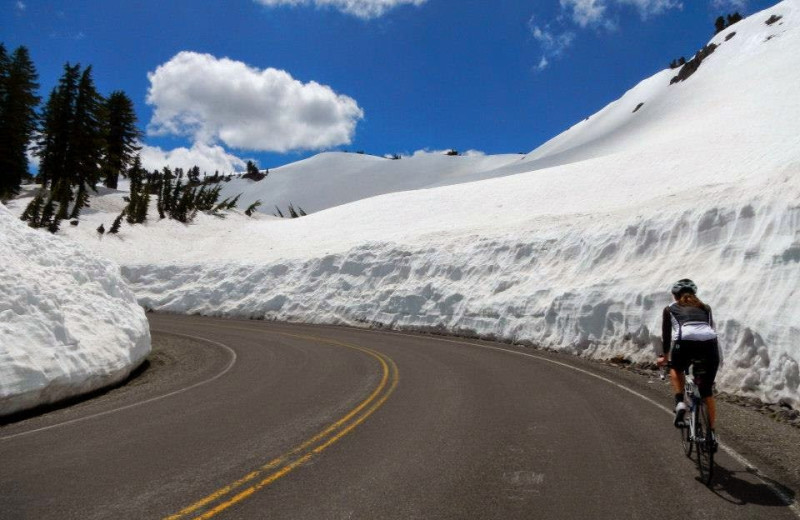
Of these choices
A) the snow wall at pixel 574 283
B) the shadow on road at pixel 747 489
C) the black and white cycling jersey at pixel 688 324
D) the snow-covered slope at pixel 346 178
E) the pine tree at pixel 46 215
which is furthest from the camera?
the snow-covered slope at pixel 346 178

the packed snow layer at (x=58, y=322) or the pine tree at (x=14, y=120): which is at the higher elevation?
the pine tree at (x=14, y=120)

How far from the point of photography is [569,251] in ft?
68.4

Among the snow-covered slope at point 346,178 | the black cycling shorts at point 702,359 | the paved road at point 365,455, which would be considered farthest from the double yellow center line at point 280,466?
the snow-covered slope at point 346,178

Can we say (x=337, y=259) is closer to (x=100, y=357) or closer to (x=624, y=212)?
(x=624, y=212)

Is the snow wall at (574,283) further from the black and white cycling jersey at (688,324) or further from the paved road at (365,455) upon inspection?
the black and white cycling jersey at (688,324)

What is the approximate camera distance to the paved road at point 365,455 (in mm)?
4703

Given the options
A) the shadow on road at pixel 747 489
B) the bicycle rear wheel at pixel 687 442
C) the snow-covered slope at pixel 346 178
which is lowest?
the shadow on road at pixel 747 489

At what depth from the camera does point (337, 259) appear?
29141mm

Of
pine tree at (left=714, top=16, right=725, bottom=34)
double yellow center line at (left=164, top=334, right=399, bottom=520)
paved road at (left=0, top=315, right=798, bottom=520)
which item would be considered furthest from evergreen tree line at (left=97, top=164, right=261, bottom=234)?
pine tree at (left=714, top=16, right=725, bottom=34)

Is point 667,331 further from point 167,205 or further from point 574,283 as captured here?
point 167,205

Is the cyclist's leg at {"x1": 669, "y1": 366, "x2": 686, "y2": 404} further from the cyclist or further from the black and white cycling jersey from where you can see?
the black and white cycling jersey

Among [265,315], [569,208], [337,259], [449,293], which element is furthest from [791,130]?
[265,315]

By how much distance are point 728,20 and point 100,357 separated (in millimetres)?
110240

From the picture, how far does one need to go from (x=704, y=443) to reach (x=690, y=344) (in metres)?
0.99
